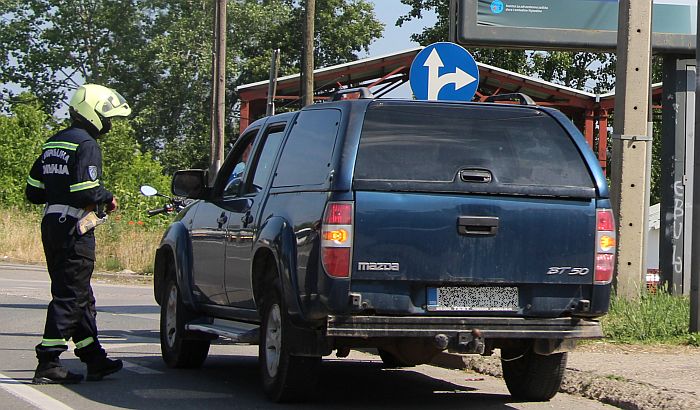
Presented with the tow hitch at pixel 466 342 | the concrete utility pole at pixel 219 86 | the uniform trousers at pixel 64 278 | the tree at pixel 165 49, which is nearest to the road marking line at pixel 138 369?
the uniform trousers at pixel 64 278

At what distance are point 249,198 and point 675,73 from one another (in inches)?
360

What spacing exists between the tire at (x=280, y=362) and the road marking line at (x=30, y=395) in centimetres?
124

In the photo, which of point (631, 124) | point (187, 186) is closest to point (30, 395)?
point (187, 186)

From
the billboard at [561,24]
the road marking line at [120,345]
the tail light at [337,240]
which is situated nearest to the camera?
the tail light at [337,240]

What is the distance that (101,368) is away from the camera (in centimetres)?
956

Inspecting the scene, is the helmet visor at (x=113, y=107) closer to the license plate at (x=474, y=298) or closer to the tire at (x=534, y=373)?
the license plate at (x=474, y=298)

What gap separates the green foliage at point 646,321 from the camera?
1119 centimetres

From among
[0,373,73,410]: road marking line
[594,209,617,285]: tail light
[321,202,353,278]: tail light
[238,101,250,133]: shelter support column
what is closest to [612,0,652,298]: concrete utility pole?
[594,209,617,285]: tail light

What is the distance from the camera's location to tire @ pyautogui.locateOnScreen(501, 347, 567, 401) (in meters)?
8.69

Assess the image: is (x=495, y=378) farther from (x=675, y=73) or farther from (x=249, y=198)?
(x=675, y=73)

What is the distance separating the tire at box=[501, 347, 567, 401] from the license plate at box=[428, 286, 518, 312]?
0.72 meters

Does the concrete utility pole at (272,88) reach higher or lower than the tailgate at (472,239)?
higher

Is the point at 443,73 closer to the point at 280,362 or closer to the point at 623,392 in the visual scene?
the point at 623,392

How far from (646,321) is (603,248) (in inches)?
141
